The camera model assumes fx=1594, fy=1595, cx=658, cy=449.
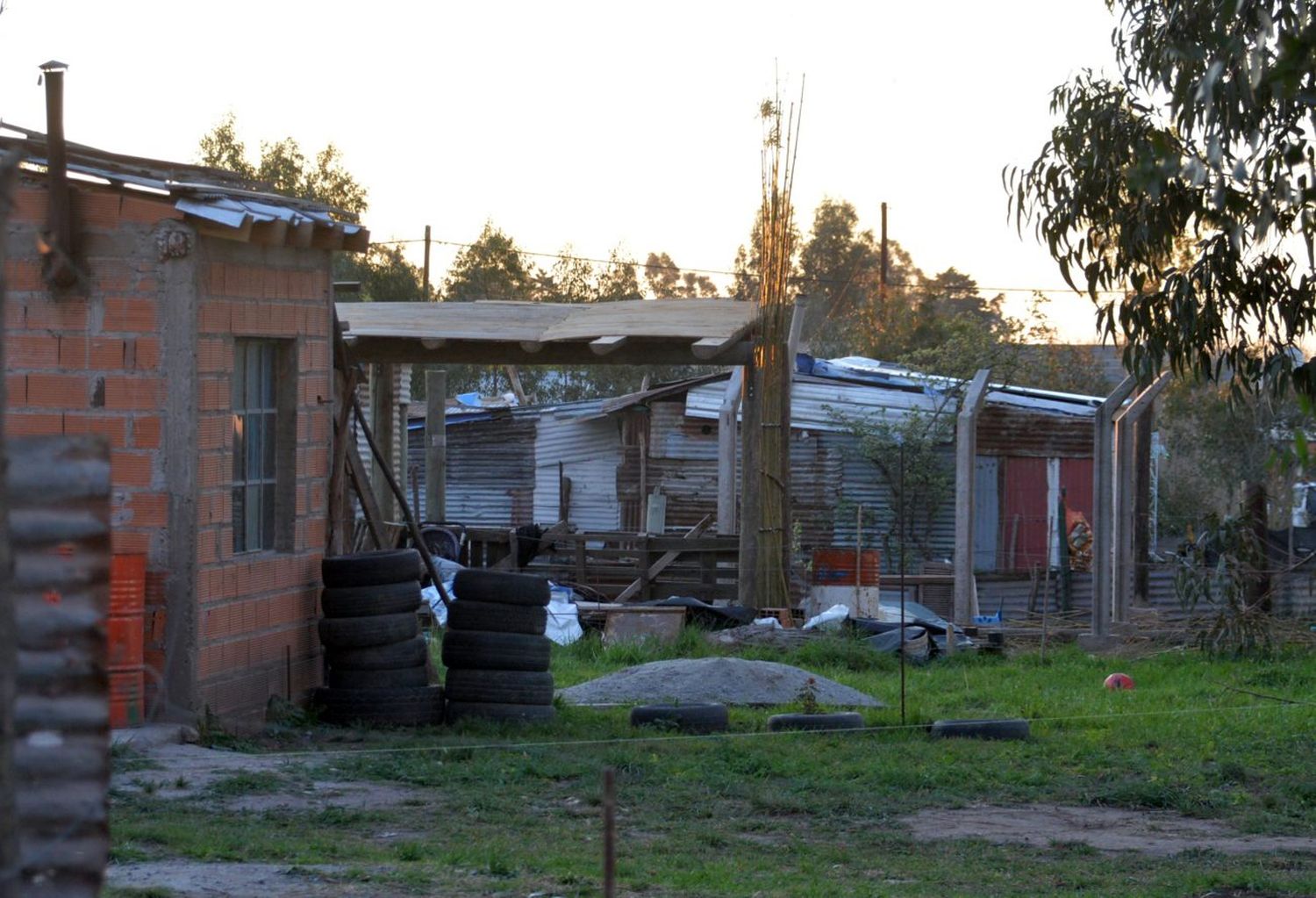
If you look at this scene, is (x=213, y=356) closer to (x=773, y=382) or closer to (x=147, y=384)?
(x=147, y=384)

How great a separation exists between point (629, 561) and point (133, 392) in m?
11.0

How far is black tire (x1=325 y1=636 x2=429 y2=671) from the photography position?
1105 centimetres

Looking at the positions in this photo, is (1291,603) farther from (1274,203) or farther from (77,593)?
(77,593)

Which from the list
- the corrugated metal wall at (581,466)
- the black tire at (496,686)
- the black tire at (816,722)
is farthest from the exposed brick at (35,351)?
the corrugated metal wall at (581,466)

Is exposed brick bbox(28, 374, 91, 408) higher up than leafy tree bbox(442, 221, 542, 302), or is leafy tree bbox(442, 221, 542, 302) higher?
leafy tree bbox(442, 221, 542, 302)

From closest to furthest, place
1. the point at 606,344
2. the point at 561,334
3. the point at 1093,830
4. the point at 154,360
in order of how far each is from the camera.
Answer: the point at 1093,830 < the point at 154,360 < the point at 606,344 < the point at 561,334

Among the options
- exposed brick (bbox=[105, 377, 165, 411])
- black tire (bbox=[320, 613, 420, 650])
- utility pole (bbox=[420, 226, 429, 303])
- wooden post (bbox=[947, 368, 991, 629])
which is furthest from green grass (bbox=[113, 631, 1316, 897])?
utility pole (bbox=[420, 226, 429, 303])

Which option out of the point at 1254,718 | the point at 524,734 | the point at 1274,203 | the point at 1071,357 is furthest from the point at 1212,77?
the point at 1071,357

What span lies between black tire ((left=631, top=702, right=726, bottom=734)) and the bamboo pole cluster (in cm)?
564

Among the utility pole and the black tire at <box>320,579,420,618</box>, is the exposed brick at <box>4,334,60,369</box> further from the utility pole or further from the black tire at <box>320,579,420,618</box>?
the utility pole

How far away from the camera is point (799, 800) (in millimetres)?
8820

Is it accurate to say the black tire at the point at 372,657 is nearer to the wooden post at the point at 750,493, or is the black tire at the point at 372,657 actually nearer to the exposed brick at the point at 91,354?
the exposed brick at the point at 91,354

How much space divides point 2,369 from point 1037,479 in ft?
72.5

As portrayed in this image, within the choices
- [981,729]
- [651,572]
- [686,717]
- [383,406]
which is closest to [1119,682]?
[981,729]
